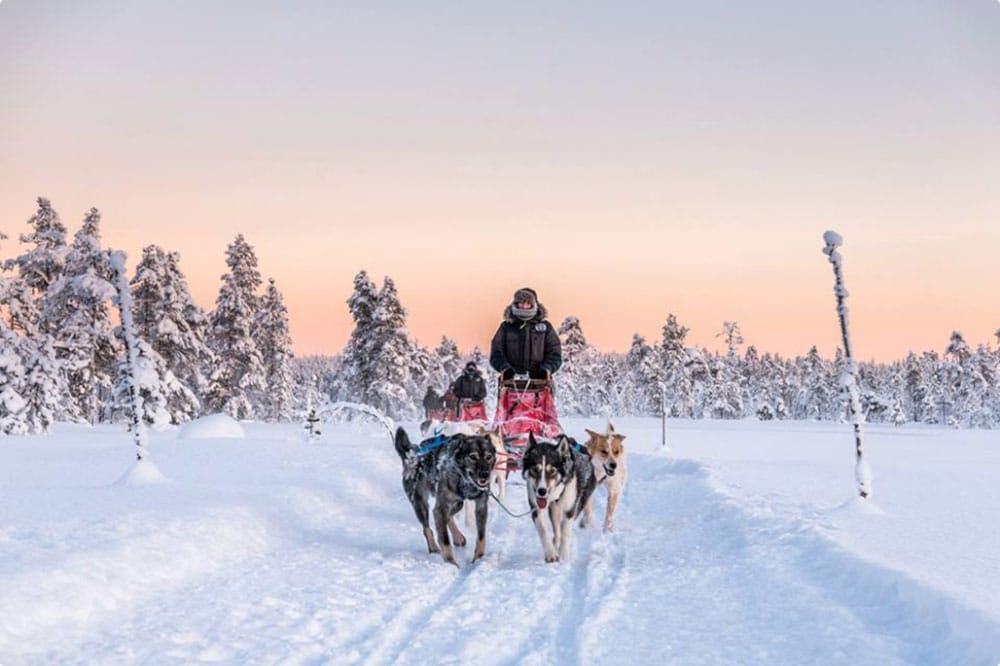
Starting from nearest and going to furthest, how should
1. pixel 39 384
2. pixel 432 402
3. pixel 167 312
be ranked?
pixel 432 402 → pixel 39 384 → pixel 167 312

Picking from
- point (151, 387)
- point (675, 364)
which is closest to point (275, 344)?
point (151, 387)

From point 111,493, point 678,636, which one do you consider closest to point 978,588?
point 678,636

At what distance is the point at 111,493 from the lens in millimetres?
10578

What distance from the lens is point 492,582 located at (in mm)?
6762

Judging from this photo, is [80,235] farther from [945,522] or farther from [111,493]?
[945,522]

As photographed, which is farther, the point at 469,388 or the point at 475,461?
the point at 469,388

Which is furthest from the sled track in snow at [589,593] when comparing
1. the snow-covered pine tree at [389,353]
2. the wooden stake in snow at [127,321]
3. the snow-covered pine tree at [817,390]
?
the snow-covered pine tree at [817,390]

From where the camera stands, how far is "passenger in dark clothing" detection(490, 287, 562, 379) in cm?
1048

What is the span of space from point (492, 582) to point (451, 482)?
1.35m

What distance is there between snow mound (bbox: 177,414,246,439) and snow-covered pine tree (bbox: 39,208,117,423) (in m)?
9.36

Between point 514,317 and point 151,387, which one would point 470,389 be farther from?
point 151,387

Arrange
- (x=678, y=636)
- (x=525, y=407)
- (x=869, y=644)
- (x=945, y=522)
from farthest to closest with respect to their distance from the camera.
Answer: (x=525, y=407)
(x=945, y=522)
(x=678, y=636)
(x=869, y=644)

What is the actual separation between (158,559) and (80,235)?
114ft

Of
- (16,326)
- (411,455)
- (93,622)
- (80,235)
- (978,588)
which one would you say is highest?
(80,235)
